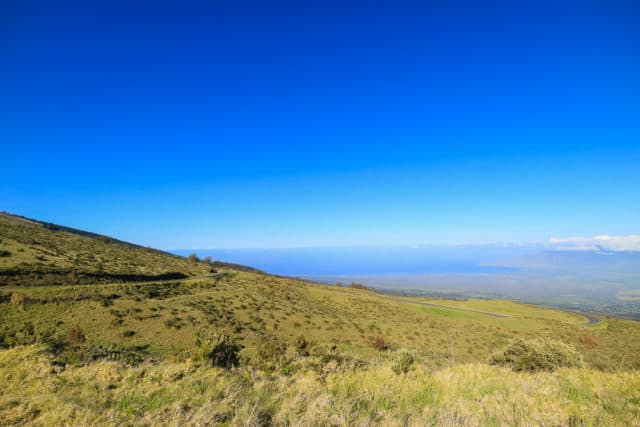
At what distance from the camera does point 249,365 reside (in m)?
11.6

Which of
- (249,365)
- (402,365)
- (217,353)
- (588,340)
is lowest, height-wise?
(588,340)

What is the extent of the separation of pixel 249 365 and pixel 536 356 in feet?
41.9

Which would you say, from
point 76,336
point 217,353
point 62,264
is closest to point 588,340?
point 217,353

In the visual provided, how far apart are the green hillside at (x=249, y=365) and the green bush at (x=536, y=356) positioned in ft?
0.20

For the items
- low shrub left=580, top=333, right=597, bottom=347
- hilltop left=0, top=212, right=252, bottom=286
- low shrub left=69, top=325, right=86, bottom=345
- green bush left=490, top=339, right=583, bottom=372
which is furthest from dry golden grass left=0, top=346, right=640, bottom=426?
low shrub left=580, top=333, right=597, bottom=347

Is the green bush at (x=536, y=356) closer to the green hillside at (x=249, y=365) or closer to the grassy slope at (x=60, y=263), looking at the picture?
the green hillside at (x=249, y=365)

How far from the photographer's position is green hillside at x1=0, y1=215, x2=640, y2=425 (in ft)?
17.1

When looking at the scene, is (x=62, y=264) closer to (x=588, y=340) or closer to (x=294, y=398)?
(x=294, y=398)

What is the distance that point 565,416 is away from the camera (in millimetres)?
5434

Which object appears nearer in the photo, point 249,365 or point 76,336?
point 249,365

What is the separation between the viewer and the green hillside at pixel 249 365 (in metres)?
5.22

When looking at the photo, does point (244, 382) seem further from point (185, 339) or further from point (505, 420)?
point (185, 339)

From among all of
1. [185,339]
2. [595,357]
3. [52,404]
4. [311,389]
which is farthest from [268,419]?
[595,357]

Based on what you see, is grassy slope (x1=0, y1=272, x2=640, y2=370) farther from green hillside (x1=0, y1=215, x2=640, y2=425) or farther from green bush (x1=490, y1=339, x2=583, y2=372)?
green bush (x1=490, y1=339, x2=583, y2=372)
